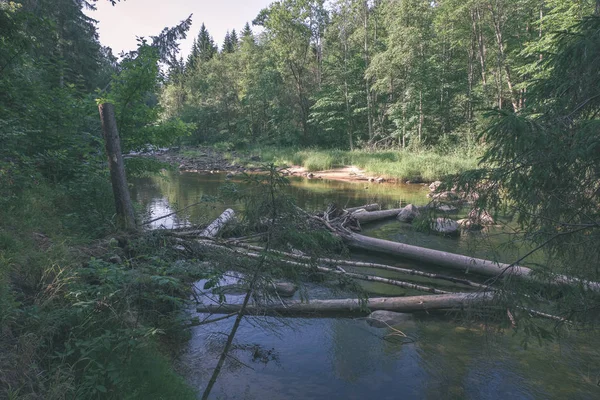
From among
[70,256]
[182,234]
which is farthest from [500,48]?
[70,256]

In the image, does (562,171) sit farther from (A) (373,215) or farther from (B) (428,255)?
(A) (373,215)

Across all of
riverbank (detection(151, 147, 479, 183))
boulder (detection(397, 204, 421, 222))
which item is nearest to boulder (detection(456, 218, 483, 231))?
boulder (detection(397, 204, 421, 222))

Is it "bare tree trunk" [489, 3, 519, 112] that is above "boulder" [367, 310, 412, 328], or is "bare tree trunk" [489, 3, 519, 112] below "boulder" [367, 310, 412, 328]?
above

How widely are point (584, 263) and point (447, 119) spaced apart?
94.5ft

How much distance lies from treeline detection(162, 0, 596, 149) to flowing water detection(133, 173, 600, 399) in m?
16.1

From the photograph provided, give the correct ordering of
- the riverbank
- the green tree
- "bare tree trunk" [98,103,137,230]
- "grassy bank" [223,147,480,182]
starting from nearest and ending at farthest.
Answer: the green tree, "bare tree trunk" [98,103,137,230], "grassy bank" [223,147,480,182], the riverbank

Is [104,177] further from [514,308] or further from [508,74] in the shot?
[508,74]

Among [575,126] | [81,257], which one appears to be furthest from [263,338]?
[575,126]

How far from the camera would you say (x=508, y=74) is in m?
23.8

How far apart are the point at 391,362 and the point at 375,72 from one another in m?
27.9

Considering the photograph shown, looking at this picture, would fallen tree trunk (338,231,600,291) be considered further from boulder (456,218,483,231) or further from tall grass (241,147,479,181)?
tall grass (241,147,479,181)

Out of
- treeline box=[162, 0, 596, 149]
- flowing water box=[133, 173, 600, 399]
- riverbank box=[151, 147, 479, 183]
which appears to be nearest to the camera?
flowing water box=[133, 173, 600, 399]

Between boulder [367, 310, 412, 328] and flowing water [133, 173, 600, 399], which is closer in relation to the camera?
flowing water [133, 173, 600, 399]

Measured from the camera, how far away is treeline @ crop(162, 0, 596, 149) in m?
23.9
